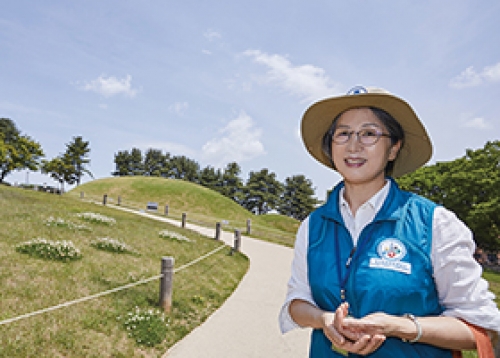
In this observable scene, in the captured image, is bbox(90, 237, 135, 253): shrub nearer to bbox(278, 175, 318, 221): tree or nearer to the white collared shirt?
the white collared shirt

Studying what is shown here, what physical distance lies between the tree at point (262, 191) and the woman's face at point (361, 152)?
258ft

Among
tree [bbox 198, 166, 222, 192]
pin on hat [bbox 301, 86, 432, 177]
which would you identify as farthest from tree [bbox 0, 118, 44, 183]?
pin on hat [bbox 301, 86, 432, 177]

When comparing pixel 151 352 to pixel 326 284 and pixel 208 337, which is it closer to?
pixel 208 337

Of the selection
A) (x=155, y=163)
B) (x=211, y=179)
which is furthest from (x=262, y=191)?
(x=155, y=163)

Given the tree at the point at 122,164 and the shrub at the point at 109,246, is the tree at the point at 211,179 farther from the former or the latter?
the shrub at the point at 109,246

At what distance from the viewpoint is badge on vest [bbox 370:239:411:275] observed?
1.75 m

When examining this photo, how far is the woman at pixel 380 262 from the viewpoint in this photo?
1.70 m

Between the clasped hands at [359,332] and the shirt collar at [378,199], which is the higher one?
the shirt collar at [378,199]

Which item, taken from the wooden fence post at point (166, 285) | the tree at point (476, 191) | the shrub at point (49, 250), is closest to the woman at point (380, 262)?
the wooden fence post at point (166, 285)

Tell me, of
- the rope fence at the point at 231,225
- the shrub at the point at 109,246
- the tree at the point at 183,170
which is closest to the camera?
the shrub at the point at 109,246

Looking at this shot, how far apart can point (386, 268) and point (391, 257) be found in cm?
6

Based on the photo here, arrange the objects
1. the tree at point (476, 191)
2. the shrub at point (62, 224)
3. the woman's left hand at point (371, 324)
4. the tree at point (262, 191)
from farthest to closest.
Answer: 1. the tree at point (262, 191)
2. the tree at point (476, 191)
3. the shrub at point (62, 224)
4. the woman's left hand at point (371, 324)

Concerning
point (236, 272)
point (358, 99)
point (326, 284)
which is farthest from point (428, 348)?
point (236, 272)

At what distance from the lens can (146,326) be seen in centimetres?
604
